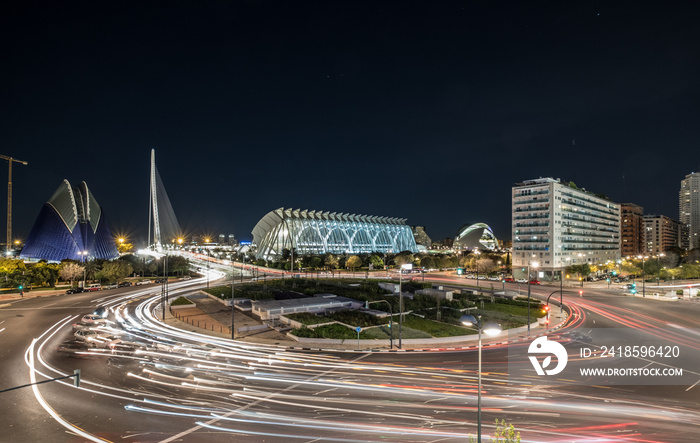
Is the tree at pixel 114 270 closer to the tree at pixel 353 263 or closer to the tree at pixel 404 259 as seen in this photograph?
the tree at pixel 353 263

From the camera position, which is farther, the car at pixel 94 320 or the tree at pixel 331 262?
the tree at pixel 331 262

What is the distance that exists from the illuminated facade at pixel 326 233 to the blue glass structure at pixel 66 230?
46.4 metres

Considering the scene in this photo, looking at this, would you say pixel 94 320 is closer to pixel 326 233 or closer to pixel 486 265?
pixel 486 265

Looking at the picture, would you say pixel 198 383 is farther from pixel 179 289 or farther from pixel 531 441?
pixel 179 289

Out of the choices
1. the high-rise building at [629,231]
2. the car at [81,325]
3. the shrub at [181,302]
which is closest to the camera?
the car at [81,325]

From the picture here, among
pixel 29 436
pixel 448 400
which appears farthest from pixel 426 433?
pixel 29 436

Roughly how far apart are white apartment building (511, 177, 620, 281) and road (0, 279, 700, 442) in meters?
62.4

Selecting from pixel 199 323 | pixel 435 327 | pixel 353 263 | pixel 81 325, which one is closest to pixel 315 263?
pixel 353 263

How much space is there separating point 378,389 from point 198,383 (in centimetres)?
1002

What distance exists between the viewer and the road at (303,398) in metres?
15.0

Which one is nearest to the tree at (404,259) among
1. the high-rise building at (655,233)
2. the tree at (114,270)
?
the tree at (114,270)

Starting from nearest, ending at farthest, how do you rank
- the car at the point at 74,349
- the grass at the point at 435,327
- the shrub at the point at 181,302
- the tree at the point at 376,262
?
1. the car at the point at 74,349
2. the grass at the point at 435,327
3. the shrub at the point at 181,302
4. the tree at the point at 376,262

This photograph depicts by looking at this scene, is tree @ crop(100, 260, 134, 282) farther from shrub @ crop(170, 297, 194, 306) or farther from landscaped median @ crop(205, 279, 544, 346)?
shrub @ crop(170, 297, 194, 306)

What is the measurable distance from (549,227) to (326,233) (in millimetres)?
76385
